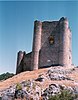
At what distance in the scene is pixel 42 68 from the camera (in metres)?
67.2

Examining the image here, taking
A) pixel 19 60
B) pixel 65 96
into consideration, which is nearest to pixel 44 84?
pixel 65 96

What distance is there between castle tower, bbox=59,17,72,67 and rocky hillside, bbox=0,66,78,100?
2.97 metres

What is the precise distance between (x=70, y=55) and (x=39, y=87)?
2157 cm

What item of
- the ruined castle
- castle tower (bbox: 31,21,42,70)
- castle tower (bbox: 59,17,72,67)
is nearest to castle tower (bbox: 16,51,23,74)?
the ruined castle

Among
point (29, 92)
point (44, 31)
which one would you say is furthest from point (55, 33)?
point (29, 92)

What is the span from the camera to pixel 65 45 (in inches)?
2655

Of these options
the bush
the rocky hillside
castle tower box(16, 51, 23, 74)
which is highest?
castle tower box(16, 51, 23, 74)

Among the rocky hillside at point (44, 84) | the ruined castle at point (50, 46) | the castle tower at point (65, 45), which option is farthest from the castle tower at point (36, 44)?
the castle tower at point (65, 45)

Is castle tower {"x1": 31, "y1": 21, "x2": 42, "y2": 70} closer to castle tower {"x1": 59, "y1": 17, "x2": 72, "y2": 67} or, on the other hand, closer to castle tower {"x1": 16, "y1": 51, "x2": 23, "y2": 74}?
castle tower {"x1": 59, "y1": 17, "x2": 72, "y2": 67}

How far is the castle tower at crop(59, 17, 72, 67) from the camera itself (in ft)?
218

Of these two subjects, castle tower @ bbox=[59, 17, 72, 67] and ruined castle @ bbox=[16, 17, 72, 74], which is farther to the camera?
ruined castle @ bbox=[16, 17, 72, 74]

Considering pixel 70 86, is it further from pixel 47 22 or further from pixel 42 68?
pixel 47 22

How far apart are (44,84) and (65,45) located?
16.0 meters

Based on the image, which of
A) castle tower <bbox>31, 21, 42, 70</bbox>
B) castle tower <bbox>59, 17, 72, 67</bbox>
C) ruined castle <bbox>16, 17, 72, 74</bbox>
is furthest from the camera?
castle tower <bbox>31, 21, 42, 70</bbox>
